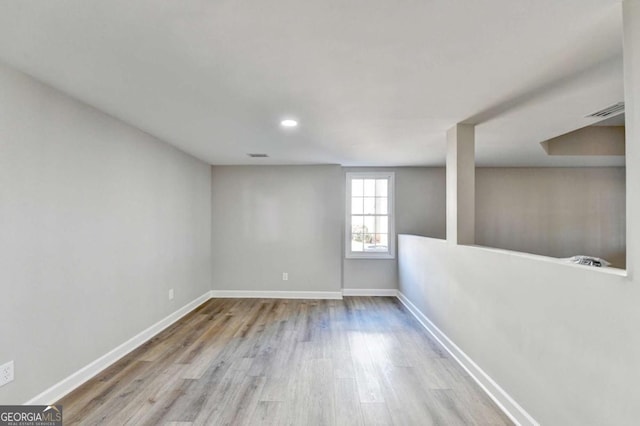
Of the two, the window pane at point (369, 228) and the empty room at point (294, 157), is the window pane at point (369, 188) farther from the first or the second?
the empty room at point (294, 157)

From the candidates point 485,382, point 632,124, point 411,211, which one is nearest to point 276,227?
point 411,211

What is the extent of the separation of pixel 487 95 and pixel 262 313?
12.7ft

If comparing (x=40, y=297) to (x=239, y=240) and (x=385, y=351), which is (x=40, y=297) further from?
(x=239, y=240)

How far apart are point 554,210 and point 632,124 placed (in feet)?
16.8

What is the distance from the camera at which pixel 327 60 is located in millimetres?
1934

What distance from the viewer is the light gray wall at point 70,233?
6.71ft

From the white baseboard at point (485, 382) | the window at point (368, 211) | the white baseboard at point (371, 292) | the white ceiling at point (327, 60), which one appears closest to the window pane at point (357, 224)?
the window at point (368, 211)

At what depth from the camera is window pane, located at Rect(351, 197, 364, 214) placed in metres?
5.83

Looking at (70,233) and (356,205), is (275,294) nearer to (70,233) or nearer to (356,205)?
(356,205)

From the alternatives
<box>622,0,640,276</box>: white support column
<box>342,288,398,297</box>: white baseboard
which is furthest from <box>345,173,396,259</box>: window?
<box>622,0,640,276</box>: white support column

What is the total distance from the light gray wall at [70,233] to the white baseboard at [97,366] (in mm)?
52

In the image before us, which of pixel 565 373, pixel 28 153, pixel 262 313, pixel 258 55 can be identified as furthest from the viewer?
pixel 262 313

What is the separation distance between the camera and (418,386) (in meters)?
2.60

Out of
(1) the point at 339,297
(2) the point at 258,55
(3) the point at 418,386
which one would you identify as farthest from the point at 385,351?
(2) the point at 258,55
